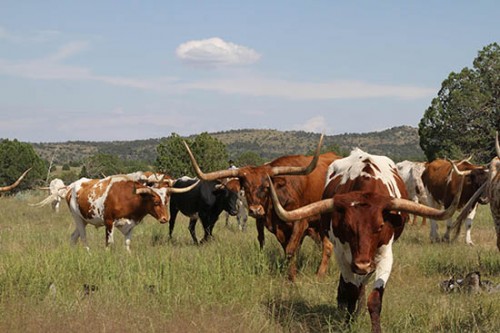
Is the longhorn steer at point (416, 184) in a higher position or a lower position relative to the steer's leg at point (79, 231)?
higher

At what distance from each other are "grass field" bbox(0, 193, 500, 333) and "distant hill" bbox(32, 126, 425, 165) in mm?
120393

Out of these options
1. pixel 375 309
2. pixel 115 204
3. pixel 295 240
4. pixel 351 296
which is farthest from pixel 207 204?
pixel 375 309

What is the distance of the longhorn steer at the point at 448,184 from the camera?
12820mm

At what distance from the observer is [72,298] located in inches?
255

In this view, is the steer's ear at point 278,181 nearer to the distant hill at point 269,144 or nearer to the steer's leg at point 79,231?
the steer's leg at point 79,231

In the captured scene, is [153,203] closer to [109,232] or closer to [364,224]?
[109,232]

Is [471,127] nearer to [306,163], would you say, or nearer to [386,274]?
[306,163]

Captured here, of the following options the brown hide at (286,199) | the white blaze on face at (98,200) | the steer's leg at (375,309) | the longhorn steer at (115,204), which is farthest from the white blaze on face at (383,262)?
the white blaze on face at (98,200)

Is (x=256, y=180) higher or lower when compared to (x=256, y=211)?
higher

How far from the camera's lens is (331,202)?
17.9 ft

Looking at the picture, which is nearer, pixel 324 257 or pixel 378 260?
pixel 378 260

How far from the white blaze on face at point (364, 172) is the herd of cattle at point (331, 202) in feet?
0.06

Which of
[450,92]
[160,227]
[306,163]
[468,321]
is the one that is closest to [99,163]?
[450,92]

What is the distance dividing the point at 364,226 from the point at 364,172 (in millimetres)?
1525
